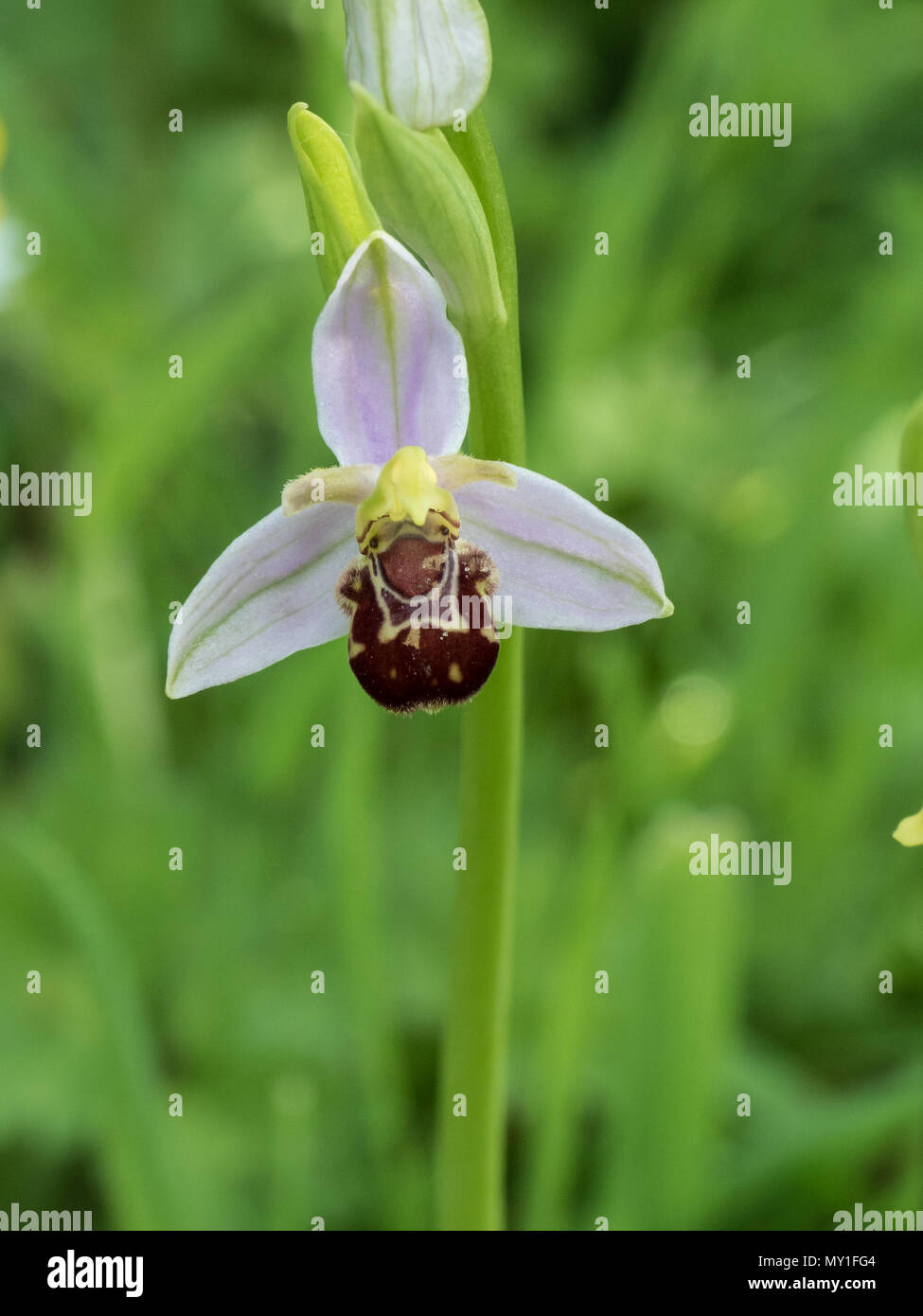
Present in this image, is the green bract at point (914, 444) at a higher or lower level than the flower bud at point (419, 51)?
lower

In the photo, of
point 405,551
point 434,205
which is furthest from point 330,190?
point 405,551

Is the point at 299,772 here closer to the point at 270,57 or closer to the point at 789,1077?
the point at 789,1077

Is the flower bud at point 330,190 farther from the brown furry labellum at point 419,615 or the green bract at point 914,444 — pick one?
the green bract at point 914,444

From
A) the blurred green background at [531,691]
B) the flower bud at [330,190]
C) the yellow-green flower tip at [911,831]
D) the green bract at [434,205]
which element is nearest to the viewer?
the green bract at [434,205]

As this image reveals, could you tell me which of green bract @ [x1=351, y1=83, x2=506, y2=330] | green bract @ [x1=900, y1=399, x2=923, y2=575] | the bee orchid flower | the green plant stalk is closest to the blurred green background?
the green plant stalk

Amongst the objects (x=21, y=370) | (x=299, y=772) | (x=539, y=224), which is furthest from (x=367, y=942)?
(x=539, y=224)

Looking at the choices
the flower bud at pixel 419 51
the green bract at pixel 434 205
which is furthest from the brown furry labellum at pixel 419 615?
the flower bud at pixel 419 51

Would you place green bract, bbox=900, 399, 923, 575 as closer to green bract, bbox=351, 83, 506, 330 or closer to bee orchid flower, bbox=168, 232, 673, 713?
bee orchid flower, bbox=168, 232, 673, 713
